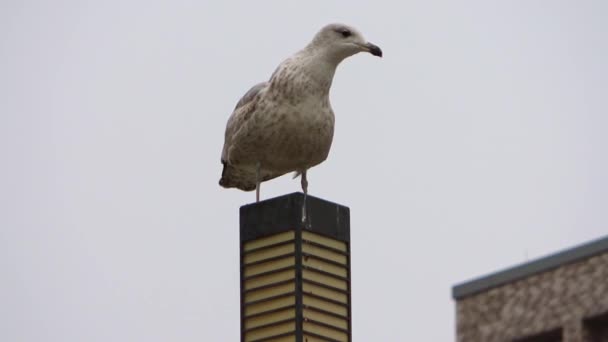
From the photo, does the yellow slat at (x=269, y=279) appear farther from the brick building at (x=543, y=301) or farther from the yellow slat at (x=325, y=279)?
the brick building at (x=543, y=301)

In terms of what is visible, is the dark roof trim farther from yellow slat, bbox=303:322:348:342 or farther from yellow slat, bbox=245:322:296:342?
yellow slat, bbox=245:322:296:342

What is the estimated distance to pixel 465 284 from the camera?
152ft

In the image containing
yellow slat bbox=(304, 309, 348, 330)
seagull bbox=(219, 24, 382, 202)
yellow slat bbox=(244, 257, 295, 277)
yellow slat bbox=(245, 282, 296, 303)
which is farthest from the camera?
seagull bbox=(219, 24, 382, 202)

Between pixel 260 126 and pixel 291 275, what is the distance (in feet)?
6.88

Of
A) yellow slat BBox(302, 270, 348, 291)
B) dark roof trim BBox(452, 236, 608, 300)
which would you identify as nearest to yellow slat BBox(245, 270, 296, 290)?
yellow slat BBox(302, 270, 348, 291)

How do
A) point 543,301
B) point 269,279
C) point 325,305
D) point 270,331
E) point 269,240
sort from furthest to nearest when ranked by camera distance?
1. point 269,240
2. point 269,279
3. point 325,305
4. point 270,331
5. point 543,301

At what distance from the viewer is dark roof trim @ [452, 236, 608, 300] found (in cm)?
4516

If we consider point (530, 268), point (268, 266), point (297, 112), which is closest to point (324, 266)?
point (268, 266)

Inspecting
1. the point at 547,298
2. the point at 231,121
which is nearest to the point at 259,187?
the point at 231,121

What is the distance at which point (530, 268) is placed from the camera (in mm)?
45688

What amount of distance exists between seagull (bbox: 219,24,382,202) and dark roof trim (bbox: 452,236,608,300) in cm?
280

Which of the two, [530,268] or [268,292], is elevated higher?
[268,292]

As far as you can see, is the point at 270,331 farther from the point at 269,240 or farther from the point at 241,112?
the point at 241,112

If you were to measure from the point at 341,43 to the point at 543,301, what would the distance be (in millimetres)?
4486
